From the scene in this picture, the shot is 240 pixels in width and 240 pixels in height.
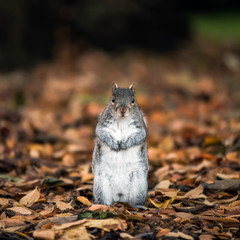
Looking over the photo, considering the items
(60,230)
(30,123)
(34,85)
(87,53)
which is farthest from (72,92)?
(60,230)

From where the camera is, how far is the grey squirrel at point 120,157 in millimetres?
4480

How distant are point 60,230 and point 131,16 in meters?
11.2

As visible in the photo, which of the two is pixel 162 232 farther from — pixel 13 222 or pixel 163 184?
pixel 163 184

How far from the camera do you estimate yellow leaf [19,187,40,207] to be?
446 centimetres

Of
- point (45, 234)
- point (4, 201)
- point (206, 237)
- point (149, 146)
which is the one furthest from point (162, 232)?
point (149, 146)

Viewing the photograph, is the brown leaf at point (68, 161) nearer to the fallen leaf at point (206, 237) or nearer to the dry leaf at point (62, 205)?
the dry leaf at point (62, 205)

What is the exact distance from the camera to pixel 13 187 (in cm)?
495

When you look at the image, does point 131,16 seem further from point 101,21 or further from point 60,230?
point 60,230

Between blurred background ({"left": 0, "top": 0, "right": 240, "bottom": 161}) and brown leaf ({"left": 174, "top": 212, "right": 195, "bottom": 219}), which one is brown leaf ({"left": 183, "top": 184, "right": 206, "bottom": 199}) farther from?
blurred background ({"left": 0, "top": 0, "right": 240, "bottom": 161})

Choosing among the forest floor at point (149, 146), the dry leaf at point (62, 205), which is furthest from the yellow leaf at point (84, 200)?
the dry leaf at point (62, 205)

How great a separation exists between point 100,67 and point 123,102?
802 cm

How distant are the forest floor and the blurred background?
0.12 ft

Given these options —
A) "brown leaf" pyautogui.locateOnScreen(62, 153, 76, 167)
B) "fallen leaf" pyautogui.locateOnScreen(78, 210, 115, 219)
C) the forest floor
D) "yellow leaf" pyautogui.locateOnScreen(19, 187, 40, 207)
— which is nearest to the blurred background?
the forest floor

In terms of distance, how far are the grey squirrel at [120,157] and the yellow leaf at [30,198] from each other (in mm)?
586
